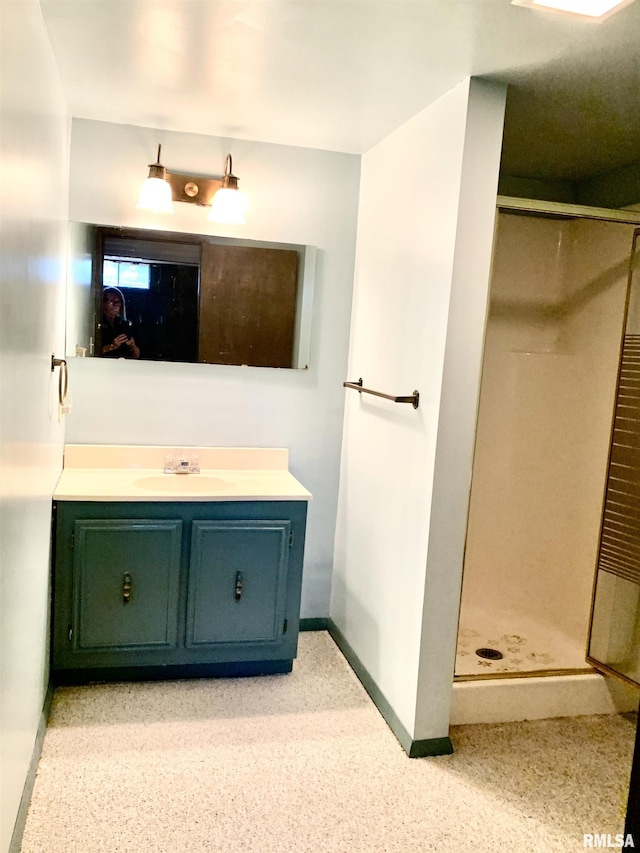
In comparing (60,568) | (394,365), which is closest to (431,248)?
(394,365)

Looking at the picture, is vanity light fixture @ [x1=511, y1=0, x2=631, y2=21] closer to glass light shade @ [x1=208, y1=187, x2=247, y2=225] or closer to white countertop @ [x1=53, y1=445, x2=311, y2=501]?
glass light shade @ [x1=208, y1=187, x2=247, y2=225]

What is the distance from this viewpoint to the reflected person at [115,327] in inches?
113

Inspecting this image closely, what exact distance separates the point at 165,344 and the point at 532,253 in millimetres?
1774

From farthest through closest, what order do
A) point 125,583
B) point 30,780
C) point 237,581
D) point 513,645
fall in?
point 513,645 < point 237,581 < point 125,583 < point 30,780

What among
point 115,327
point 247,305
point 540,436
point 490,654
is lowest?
point 490,654

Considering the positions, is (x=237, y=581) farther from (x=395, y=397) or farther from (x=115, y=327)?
(x=115, y=327)

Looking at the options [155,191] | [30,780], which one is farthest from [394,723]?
[155,191]

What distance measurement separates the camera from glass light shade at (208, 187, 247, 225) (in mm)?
2846

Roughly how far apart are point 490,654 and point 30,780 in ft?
5.98

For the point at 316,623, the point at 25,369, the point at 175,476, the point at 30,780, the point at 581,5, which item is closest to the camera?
the point at 581,5

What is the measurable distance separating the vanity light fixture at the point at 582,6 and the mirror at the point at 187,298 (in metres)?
1.61

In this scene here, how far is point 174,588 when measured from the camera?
267cm

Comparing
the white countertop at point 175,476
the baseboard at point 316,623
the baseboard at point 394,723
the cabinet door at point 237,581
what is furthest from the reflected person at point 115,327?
the baseboard at point 394,723

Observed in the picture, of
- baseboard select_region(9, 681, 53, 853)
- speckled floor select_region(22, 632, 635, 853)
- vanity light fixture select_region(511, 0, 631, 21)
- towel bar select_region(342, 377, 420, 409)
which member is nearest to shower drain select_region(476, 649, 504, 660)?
speckled floor select_region(22, 632, 635, 853)
